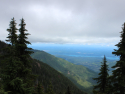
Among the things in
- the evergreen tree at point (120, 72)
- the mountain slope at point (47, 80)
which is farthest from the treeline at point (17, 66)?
the mountain slope at point (47, 80)

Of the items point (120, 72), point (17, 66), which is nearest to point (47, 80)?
point (17, 66)

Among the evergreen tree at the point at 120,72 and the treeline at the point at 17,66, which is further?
the evergreen tree at the point at 120,72

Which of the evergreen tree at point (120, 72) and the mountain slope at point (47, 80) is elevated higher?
the evergreen tree at point (120, 72)

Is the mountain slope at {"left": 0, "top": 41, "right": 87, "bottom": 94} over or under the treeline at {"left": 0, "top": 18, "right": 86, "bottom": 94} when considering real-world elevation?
under

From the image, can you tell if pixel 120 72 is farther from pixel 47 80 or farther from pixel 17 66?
pixel 47 80

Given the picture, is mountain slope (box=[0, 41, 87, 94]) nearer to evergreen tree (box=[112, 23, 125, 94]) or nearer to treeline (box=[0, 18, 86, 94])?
treeline (box=[0, 18, 86, 94])

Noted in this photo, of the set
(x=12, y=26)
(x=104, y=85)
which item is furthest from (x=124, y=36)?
(x=12, y=26)

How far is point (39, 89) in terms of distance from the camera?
64.1 feet

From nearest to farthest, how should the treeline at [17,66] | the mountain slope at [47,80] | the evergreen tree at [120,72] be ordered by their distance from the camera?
the treeline at [17,66]
the evergreen tree at [120,72]
the mountain slope at [47,80]

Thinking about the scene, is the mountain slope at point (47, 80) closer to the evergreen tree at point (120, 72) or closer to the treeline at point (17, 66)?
the treeline at point (17, 66)

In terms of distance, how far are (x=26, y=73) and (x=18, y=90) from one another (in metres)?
2.85

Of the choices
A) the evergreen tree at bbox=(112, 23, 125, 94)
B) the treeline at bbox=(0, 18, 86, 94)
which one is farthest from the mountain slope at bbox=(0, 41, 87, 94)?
Result: the evergreen tree at bbox=(112, 23, 125, 94)

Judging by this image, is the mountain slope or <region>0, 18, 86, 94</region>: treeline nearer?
<region>0, 18, 86, 94</region>: treeline

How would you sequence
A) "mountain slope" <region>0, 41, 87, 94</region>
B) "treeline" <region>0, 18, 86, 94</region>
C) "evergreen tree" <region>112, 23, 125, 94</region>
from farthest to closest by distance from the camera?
"mountain slope" <region>0, 41, 87, 94</region> < "evergreen tree" <region>112, 23, 125, 94</region> < "treeline" <region>0, 18, 86, 94</region>
